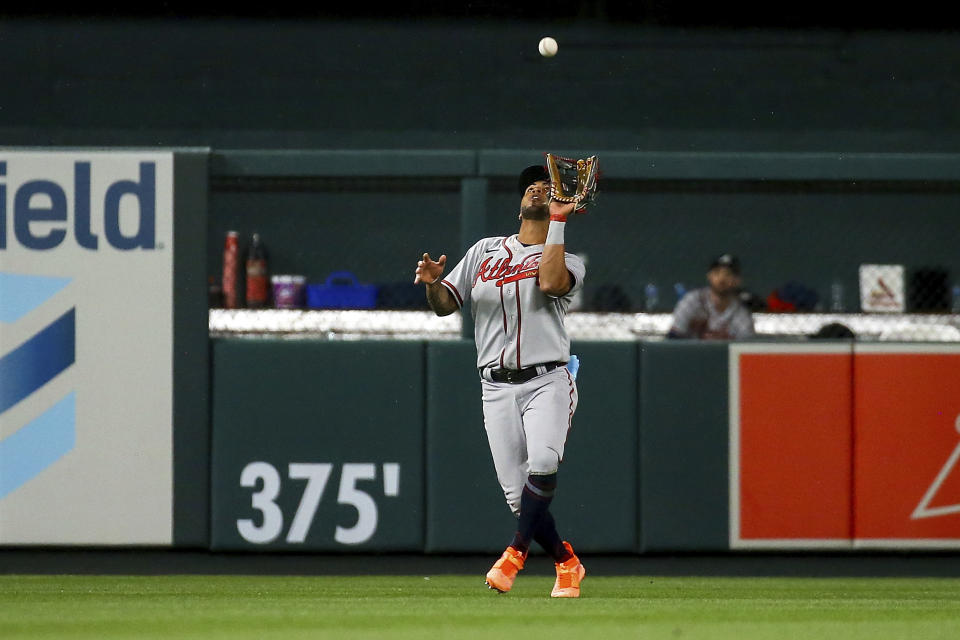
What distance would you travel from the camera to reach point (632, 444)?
17.0 feet

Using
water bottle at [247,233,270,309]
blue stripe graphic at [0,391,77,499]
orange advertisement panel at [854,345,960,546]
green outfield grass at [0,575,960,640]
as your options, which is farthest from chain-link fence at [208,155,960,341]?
green outfield grass at [0,575,960,640]

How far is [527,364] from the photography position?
13.7 feet

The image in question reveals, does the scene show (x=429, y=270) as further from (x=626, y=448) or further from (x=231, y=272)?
(x=231, y=272)

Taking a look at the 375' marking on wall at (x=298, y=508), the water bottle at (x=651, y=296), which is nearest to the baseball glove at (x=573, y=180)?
the 375' marking on wall at (x=298, y=508)

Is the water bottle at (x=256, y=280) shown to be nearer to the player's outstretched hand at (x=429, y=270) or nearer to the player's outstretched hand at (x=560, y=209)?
the player's outstretched hand at (x=429, y=270)

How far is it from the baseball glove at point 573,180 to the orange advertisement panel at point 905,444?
1.71m

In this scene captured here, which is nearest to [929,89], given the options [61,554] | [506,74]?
[506,74]

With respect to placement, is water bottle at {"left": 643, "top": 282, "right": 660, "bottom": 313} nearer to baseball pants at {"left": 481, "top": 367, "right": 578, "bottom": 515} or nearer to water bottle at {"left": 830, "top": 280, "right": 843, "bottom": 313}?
water bottle at {"left": 830, "top": 280, "right": 843, "bottom": 313}

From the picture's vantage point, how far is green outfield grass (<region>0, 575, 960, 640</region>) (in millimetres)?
3293

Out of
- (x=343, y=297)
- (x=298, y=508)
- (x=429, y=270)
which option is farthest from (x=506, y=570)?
(x=343, y=297)

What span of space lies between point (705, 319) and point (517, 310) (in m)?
1.44

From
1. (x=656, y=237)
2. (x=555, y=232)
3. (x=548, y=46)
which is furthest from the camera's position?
(x=656, y=237)

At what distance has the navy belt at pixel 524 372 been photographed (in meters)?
4.21

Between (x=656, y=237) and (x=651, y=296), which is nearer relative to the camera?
(x=651, y=296)
